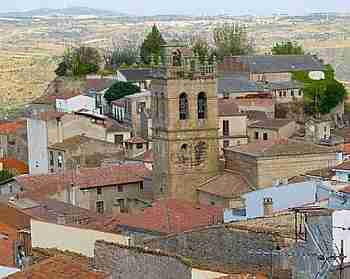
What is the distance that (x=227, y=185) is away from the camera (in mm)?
33781

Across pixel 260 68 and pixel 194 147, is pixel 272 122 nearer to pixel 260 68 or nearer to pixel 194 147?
pixel 194 147

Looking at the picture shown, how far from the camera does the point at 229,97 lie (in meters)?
54.3

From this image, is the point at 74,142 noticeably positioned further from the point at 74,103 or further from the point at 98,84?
the point at 98,84

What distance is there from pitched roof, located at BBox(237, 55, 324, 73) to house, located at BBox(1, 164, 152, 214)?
2599cm

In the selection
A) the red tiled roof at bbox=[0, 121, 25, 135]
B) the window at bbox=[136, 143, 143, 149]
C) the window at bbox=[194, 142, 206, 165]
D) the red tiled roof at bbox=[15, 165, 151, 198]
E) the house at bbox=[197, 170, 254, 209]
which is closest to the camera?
the house at bbox=[197, 170, 254, 209]

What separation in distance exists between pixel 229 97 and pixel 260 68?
10.7 meters

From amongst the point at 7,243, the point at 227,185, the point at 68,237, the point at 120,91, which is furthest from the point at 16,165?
the point at 68,237

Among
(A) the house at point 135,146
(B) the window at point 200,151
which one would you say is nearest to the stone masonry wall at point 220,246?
(B) the window at point 200,151

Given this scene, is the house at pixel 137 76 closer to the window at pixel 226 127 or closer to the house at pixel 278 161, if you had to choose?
the window at pixel 226 127

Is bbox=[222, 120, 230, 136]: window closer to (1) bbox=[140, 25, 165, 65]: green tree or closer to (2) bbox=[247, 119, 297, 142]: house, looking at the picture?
(2) bbox=[247, 119, 297, 142]: house

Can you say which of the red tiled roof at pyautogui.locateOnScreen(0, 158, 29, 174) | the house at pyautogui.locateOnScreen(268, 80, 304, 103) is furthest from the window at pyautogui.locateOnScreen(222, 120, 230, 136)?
the red tiled roof at pyautogui.locateOnScreen(0, 158, 29, 174)

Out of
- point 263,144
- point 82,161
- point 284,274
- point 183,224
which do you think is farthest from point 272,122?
point 284,274

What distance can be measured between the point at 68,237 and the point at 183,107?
1419 centimetres

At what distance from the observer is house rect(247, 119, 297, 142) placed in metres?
46.6
